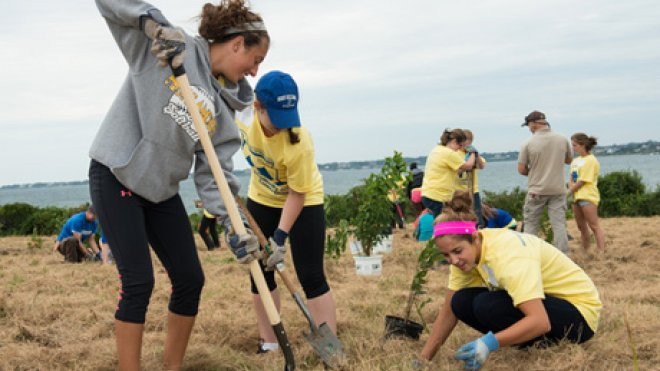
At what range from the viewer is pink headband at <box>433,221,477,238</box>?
2.75 metres

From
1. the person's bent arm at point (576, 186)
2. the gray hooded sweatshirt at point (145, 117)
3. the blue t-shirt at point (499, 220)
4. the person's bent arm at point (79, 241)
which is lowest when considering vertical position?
the person's bent arm at point (79, 241)

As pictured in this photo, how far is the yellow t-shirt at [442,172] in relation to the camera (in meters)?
6.82

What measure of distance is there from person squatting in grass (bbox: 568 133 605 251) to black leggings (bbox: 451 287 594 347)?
4.65 metres

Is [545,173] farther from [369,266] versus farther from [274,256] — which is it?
[274,256]

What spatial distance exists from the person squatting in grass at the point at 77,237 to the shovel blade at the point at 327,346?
227 inches

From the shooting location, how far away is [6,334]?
12.4 feet

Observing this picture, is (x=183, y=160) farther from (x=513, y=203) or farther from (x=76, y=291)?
(x=513, y=203)

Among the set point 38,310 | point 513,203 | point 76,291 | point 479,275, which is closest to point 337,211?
point 513,203

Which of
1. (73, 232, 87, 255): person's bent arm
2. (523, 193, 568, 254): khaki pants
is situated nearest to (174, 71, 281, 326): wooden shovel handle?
(523, 193, 568, 254): khaki pants

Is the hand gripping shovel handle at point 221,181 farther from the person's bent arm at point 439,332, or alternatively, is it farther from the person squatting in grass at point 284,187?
the person's bent arm at point 439,332

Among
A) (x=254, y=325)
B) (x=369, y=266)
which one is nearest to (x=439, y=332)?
(x=254, y=325)

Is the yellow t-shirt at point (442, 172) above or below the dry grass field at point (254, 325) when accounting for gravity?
above

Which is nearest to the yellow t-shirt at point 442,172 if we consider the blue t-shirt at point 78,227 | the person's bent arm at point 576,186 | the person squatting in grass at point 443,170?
the person squatting in grass at point 443,170

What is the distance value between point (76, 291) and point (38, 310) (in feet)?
3.54
